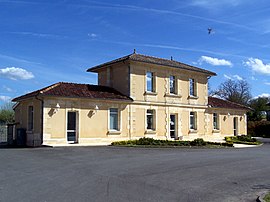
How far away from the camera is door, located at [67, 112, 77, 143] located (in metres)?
23.9

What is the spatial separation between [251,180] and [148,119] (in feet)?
59.2

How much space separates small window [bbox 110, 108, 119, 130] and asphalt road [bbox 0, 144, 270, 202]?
10.7 metres

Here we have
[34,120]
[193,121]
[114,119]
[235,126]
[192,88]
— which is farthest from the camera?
[235,126]

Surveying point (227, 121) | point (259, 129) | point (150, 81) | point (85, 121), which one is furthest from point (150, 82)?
point (259, 129)

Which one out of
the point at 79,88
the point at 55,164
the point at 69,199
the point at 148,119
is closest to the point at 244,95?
the point at 148,119

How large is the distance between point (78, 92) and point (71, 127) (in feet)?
8.26

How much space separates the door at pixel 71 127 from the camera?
23891 millimetres

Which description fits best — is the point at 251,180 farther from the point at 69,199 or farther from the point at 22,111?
the point at 22,111

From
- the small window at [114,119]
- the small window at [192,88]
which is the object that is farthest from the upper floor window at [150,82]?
the small window at [192,88]

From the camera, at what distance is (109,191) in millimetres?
8727

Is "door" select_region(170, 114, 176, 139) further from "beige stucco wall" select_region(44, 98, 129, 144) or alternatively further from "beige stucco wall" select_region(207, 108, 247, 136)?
"beige stucco wall" select_region(44, 98, 129, 144)

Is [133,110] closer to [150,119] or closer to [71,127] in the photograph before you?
[150,119]

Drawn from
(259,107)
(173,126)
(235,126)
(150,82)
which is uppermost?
(150,82)

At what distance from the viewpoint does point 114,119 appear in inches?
1040
